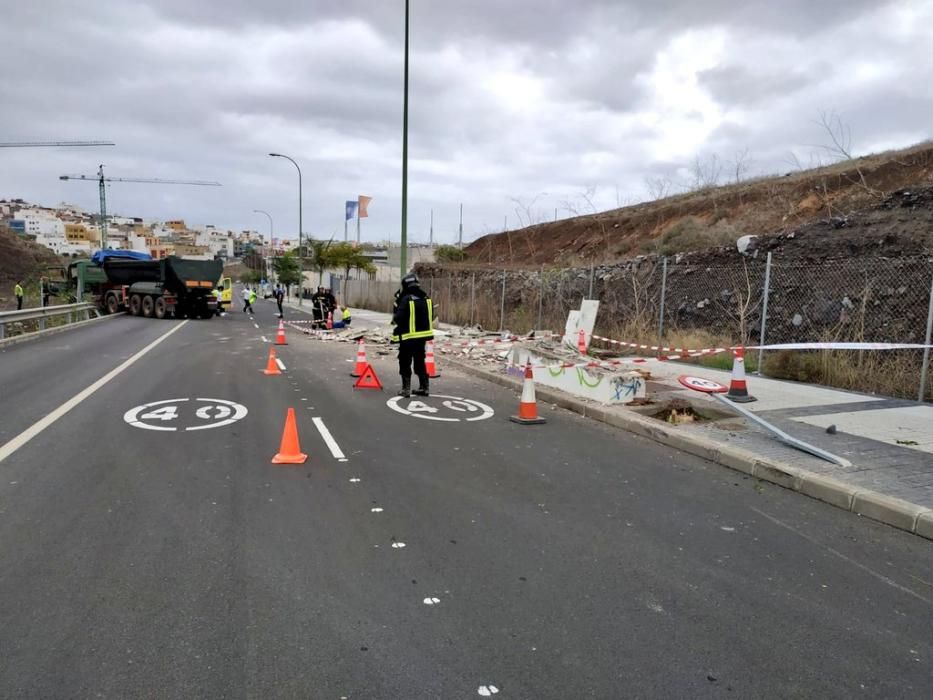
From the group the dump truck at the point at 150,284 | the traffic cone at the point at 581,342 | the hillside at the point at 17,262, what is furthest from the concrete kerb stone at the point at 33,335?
the hillside at the point at 17,262

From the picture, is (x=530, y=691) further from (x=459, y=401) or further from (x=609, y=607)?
(x=459, y=401)

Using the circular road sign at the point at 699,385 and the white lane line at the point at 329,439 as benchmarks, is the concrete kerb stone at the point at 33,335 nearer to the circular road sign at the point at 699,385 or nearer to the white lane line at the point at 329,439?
the white lane line at the point at 329,439

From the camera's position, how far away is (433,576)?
12.1 ft

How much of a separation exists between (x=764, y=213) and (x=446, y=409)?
82.4 ft

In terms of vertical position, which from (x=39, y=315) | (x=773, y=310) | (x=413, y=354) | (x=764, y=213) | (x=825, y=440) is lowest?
(x=825, y=440)

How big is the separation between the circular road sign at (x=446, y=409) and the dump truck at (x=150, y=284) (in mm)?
24144

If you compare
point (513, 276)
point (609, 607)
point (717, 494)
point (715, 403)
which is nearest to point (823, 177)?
point (513, 276)

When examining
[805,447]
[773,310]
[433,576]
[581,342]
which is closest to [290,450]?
[433,576]

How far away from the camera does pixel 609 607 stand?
3381 millimetres

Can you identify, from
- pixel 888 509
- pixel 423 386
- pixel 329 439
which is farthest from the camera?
pixel 423 386

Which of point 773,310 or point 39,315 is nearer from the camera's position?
point 773,310

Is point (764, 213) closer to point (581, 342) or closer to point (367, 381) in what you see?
point (581, 342)

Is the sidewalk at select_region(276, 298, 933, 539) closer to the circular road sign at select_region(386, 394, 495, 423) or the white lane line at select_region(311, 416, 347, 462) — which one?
the circular road sign at select_region(386, 394, 495, 423)

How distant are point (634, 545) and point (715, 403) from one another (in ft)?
16.7
